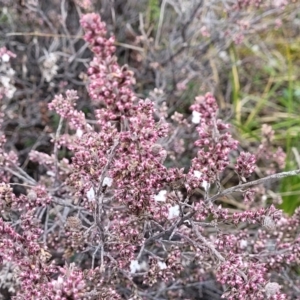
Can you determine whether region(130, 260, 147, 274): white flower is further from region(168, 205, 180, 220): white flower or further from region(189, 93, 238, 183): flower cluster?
region(189, 93, 238, 183): flower cluster

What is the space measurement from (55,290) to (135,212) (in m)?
0.40

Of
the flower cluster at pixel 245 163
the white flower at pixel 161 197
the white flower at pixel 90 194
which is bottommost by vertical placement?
the white flower at pixel 90 194

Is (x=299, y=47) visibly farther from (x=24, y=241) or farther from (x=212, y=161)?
(x=24, y=241)

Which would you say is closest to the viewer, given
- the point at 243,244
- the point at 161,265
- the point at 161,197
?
the point at 161,197

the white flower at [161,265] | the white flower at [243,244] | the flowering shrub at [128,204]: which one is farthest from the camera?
the white flower at [243,244]

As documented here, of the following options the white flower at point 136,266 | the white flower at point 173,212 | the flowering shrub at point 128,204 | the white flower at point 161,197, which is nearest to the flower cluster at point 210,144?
the flowering shrub at point 128,204

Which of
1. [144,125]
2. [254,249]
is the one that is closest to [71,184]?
[144,125]

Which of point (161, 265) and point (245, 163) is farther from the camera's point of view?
point (161, 265)

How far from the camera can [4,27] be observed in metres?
2.90

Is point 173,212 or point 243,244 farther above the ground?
point 173,212

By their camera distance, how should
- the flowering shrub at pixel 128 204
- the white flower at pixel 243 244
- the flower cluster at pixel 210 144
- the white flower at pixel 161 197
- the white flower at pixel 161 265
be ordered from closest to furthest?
the flowering shrub at pixel 128 204
the flower cluster at pixel 210 144
the white flower at pixel 161 197
the white flower at pixel 161 265
the white flower at pixel 243 244

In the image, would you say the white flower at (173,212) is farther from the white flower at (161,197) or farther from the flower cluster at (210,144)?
the flower cluster at (210,144)

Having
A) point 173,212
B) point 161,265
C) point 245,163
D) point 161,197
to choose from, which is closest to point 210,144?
point 245,163

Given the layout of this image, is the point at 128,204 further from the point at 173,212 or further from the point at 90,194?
the point at 173,212
